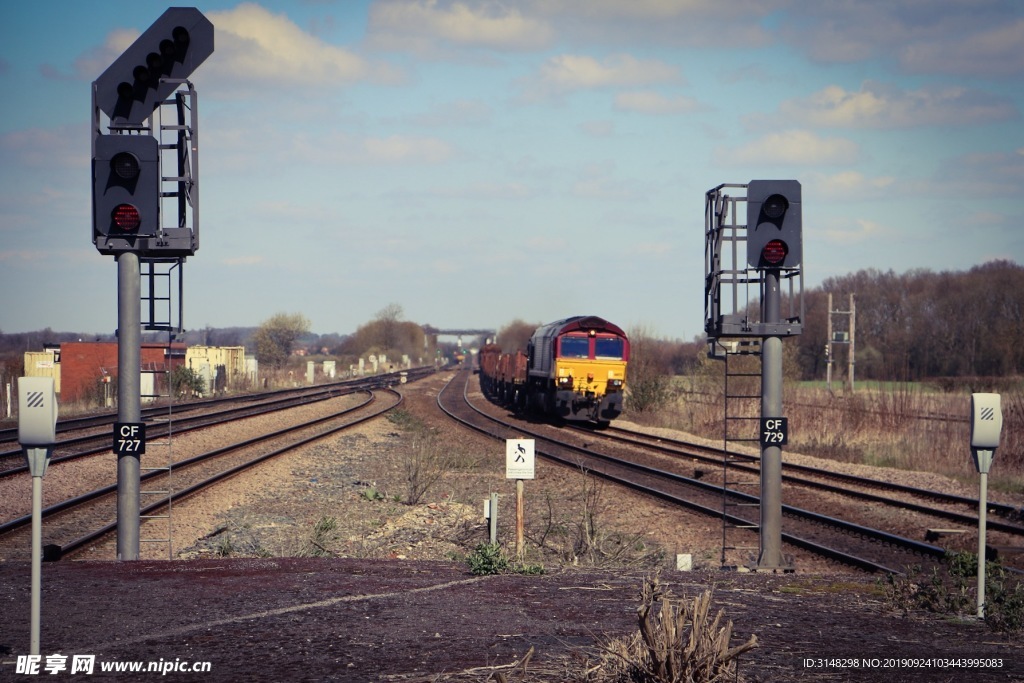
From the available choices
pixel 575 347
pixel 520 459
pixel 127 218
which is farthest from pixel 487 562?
pixel 575 347

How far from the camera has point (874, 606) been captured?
8234mm

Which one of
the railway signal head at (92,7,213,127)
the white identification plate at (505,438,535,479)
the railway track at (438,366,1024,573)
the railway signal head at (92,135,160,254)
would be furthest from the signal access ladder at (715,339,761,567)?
the railway signal head at (92,7,213,127)

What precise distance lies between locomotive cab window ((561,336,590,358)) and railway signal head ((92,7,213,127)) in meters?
21.9

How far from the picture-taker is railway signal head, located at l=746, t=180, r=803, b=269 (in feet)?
A: 35.8

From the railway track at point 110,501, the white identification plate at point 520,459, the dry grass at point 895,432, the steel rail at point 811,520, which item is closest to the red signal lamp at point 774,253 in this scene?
the white identification plate at point 520,459

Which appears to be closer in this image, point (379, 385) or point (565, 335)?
point (565, 335)

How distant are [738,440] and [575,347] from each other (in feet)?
71.3

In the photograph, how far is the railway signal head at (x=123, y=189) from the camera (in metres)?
10.2

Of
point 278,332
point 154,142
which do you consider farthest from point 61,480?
point 278,332

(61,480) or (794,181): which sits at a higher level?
(794,181)

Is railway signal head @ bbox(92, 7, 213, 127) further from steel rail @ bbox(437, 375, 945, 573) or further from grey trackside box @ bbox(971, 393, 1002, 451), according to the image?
steel rail @ bbox(437, 375, 945, 573)

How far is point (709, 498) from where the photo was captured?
17297 millimetres

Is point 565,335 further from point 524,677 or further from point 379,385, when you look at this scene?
point 379,385

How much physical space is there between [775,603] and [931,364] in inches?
2181
